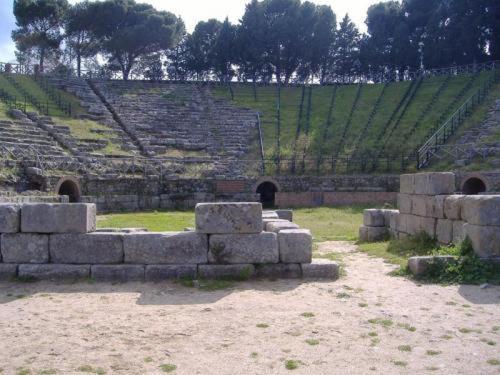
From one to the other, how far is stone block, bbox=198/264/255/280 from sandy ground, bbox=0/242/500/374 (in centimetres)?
36

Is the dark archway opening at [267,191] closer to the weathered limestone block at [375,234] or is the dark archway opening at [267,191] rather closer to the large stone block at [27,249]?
the weathered limestone block at [375,234]

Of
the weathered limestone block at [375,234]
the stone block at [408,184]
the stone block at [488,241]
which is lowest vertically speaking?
the weathered limestone block at [375,234]

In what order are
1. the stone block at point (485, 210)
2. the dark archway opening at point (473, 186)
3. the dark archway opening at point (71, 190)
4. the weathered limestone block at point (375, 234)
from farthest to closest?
the dark archway opening at point (473, 186) → the dark archway opening at point (71, 190) → the weathered limestone block at point (375, 234) → the stone block at point (485, 210)

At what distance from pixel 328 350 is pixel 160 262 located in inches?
179

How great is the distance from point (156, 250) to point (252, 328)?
352 centimetres

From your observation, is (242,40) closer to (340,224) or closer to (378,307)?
(340,224)

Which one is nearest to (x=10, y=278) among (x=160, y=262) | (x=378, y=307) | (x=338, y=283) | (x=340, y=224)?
(x=160, y=262)

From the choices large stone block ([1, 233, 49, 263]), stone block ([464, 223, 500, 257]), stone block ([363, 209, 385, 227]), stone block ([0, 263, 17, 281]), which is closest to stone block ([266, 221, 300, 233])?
stone block ([464, 223, 500, 257])

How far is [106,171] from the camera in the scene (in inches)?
1049

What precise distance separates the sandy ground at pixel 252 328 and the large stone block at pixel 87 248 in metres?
0.67

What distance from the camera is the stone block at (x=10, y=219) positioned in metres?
9.68

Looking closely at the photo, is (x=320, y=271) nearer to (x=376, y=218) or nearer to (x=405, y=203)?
(x=405, y=203)

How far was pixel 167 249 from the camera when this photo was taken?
31.3 feet

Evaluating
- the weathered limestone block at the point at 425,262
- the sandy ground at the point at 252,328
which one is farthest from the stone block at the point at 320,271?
the weathered limestone block at the point at 425,262
